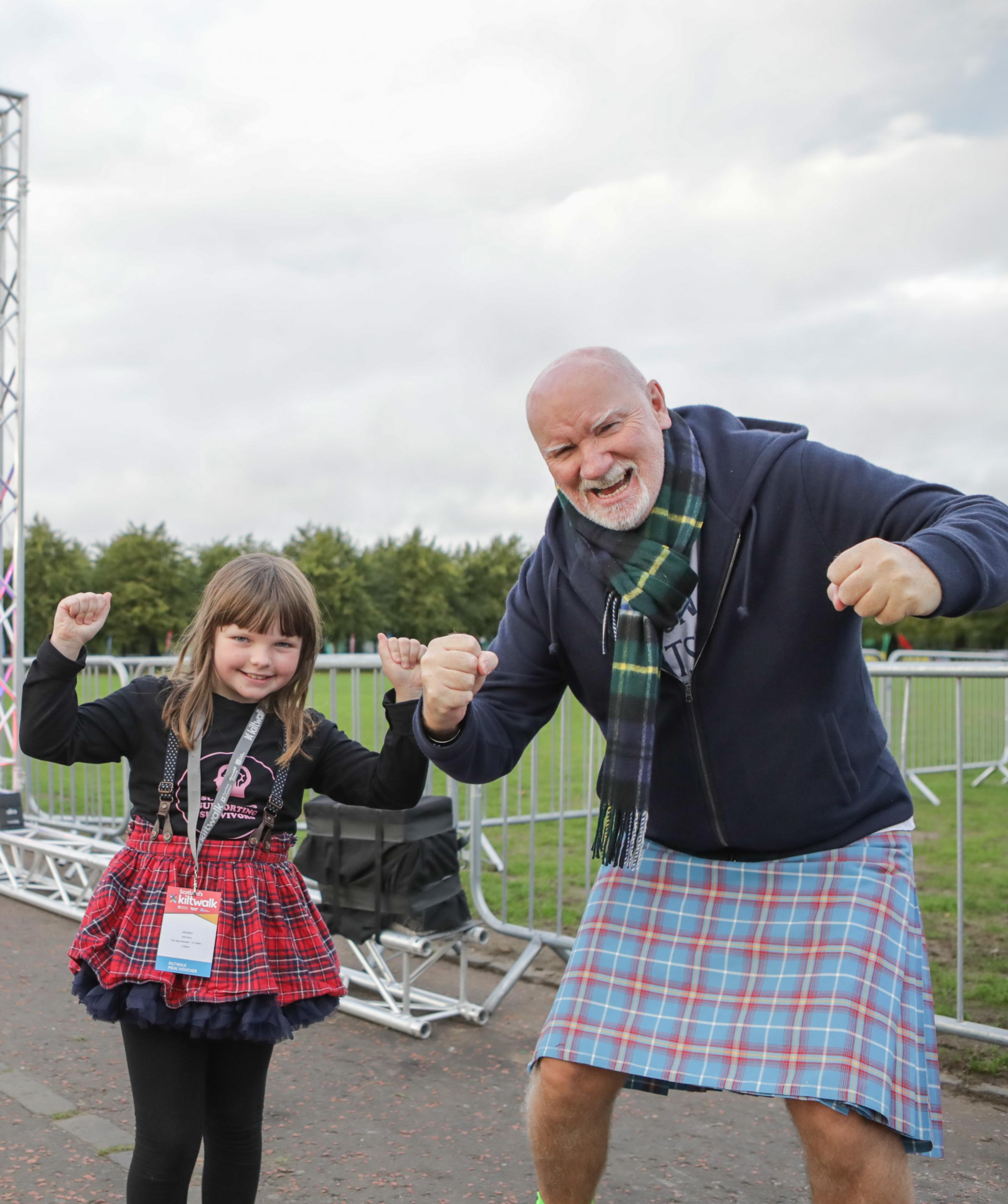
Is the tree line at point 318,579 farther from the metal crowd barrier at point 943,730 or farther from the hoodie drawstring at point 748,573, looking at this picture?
the hoodie drawstring at point 748,573

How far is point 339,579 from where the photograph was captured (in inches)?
2507

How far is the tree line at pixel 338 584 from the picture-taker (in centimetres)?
5391

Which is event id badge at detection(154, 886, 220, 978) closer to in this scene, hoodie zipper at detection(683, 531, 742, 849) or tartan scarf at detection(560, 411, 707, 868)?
tartan scarf at detection(560, 411, 707, 868)

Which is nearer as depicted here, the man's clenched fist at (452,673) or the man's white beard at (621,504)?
the man's clenched fist at (452,673)

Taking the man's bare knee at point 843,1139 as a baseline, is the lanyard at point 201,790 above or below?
above

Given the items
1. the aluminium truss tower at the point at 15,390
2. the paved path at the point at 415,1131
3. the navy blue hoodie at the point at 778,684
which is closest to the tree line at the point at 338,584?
the aluminium truss tower at the point at 15,390

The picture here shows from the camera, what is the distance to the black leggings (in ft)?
8.35

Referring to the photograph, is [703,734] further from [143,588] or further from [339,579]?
[339,579]

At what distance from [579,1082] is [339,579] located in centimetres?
6199

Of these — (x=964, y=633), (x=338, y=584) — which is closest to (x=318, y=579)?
(x=338, y=584)

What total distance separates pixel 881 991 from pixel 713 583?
0.86m

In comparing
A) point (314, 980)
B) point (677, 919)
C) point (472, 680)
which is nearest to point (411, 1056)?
point (314, 980)

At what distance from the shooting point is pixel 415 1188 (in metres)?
3.41

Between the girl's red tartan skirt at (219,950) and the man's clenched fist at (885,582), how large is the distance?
1526 mm
